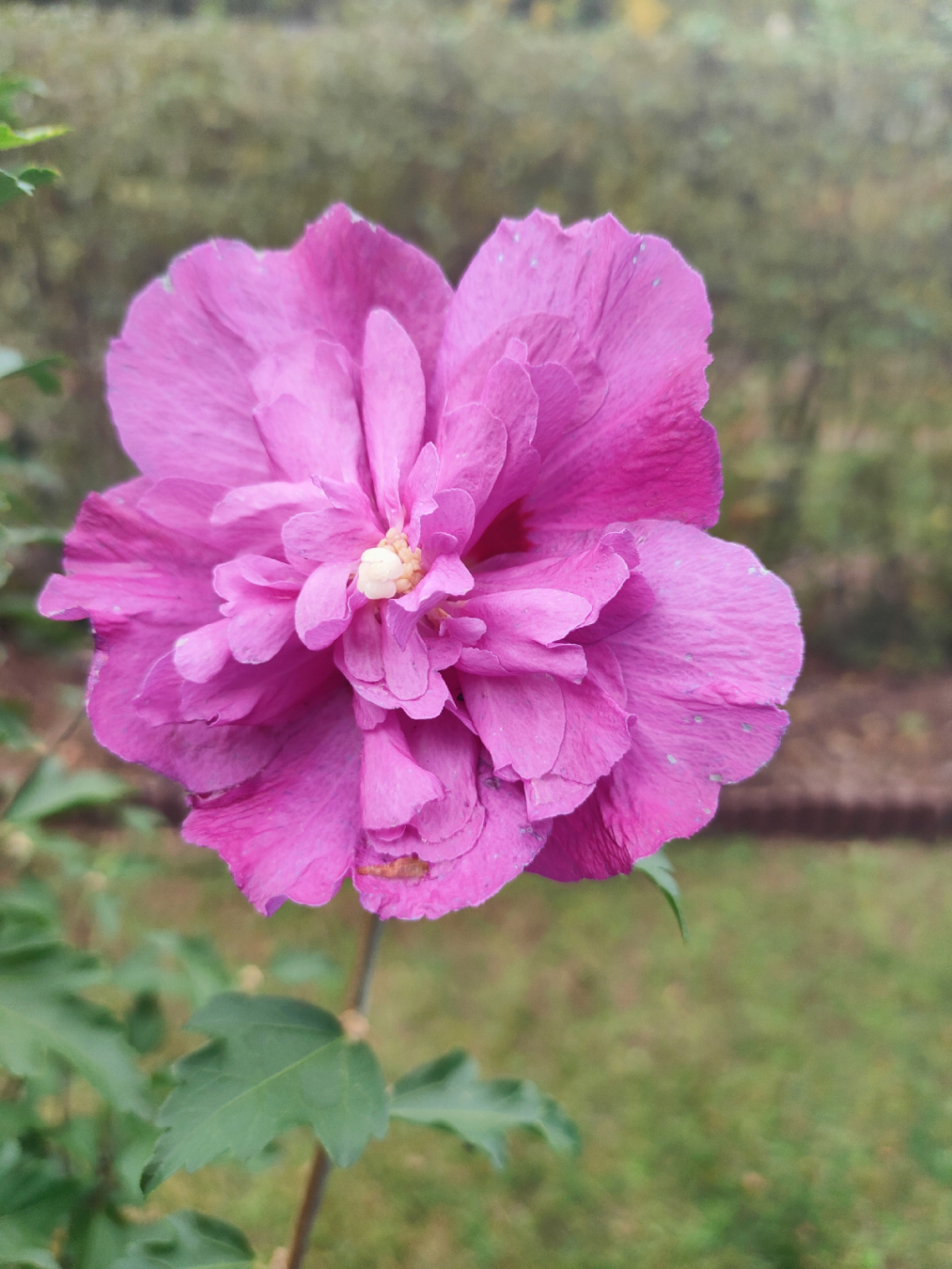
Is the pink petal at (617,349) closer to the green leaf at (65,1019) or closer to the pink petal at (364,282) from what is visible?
the pink petal at (364,282)

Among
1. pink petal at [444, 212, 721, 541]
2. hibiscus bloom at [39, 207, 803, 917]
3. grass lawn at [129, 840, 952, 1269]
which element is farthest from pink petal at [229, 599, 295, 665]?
grass lawn at [129, 840, 952, 1269]

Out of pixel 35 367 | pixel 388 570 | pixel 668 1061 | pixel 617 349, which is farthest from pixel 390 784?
pixel 668 1061

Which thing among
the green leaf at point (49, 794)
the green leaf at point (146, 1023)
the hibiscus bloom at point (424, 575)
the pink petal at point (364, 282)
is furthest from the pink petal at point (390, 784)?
the green leaf at point (146, 1023)

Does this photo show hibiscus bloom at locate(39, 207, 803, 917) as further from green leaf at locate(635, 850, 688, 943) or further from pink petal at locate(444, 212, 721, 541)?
green leaf at locate(635, 850, 688, 943)

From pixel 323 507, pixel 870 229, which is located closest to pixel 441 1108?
pixel 323 507

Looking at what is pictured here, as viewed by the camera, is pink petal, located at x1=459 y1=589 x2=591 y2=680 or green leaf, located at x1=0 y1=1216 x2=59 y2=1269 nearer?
pink petal, located at x1=459 y1=589 x2=591 y2=680

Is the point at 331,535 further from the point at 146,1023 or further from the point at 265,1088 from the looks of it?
the point at 146,1023
